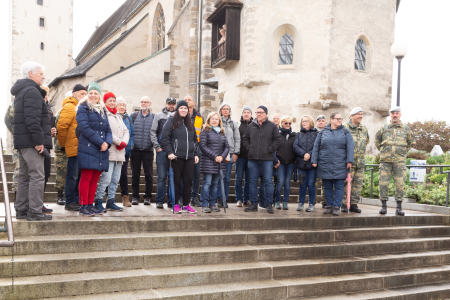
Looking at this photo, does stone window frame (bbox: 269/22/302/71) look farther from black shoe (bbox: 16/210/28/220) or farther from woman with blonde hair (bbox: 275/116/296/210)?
black shoe (bbox: 16/210/28/220)

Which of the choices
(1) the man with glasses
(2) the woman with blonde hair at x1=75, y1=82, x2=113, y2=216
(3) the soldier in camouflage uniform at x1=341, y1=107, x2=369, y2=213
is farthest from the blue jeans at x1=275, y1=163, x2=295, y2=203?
(2) the woman with blonde hair at x1=75, y1=82, x2=113, y2=216

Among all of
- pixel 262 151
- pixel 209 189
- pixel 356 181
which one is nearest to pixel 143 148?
pixel 209 189

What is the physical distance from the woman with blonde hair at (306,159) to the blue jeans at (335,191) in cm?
35

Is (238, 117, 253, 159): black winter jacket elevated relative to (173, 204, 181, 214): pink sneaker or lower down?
elevated

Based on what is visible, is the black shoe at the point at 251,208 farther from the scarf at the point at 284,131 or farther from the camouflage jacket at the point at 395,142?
the camouflage jacket at the point at 395,142

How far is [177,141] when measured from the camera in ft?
23.0

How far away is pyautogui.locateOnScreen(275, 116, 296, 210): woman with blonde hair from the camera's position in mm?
8375

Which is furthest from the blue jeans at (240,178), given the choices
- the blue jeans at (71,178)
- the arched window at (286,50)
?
the arched window at (286,50)

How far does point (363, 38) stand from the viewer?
1694cm

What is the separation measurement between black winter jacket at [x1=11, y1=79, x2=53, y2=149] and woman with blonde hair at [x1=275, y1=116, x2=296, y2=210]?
472cm

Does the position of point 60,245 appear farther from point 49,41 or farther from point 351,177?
point 49,41

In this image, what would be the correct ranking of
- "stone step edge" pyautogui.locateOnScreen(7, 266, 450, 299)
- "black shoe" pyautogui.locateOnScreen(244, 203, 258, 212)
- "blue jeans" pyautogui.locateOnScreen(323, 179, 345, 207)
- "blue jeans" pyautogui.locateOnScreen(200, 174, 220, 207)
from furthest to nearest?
"blue jeans" pyautogui.locateOnScreen(323, 179, 345, 207) < "black shoe" pyautogui.locateOnScreen(244, 203, 258, 212) < "blue jeans" pyautogui.locateOnScreen(200, 174, 220, 207) < "stone step edge" pyautogui.locateOnScreen(7, 266, 450, 299)

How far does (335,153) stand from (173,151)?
3.14 m

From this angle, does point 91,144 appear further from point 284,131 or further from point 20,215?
point 284,131
